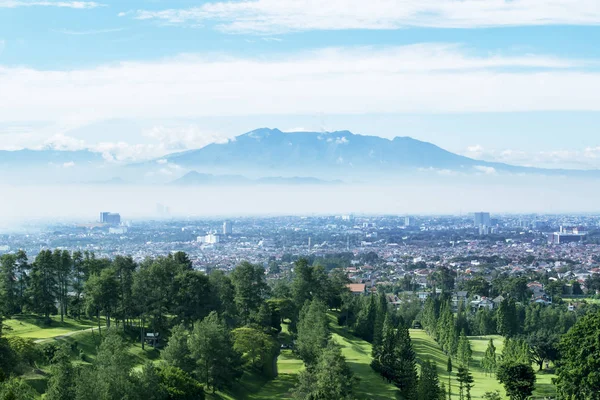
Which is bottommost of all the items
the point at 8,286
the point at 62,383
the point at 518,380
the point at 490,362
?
the point at 490,362

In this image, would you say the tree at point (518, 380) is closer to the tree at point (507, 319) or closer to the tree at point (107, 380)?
the tree at point (107, 380)

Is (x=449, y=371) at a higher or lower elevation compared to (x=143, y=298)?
lower

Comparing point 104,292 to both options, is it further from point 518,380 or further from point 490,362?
point 490,362

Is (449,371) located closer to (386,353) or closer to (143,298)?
(386,353)

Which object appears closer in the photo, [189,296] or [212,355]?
[212,355]

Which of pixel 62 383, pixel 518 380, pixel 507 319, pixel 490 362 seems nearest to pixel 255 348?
pixel 518 380

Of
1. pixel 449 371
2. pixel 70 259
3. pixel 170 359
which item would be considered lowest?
pixel 449 371

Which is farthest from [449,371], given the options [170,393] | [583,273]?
[583,273]
